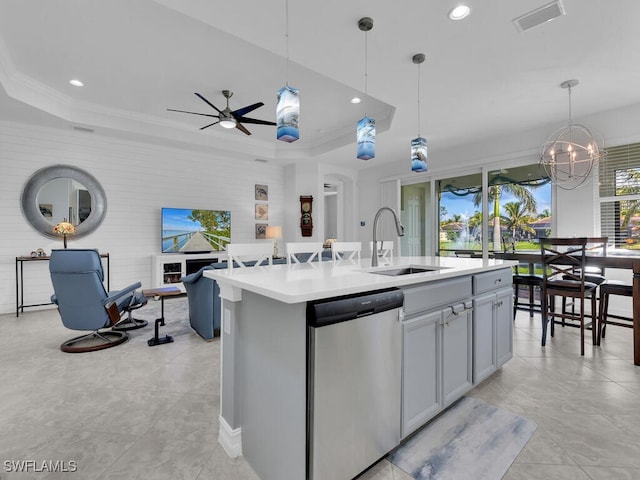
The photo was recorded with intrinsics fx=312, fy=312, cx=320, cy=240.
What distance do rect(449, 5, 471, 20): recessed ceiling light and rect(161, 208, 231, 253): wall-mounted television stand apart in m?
5.22

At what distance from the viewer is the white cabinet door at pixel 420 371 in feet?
5.30

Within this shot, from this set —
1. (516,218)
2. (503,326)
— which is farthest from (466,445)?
(516,218)

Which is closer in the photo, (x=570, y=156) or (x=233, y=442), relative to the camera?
(x=233, y=442)

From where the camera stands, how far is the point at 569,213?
4637 mm

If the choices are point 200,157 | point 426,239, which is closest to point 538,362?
point 426,239

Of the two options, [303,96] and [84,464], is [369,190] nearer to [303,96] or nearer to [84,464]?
[303,96]

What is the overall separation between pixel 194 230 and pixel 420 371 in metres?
5.45

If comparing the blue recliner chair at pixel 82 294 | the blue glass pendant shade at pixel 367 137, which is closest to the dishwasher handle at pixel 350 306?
the blue glass pendant shade at pixel 367 137

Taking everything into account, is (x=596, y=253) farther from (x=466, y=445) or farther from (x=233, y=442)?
(x=233, y=442)

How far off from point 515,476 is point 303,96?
14.5 ft

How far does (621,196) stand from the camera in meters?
4.23

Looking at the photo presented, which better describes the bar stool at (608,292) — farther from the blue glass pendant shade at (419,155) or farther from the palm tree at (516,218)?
the blue glass pendant shade at (419,155)

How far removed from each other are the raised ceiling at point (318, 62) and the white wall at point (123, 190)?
0.45 metres

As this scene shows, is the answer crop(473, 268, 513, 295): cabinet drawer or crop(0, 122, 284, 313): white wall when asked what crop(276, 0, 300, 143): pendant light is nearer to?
crop(473, 268, 513, 295): cabinet drawer
